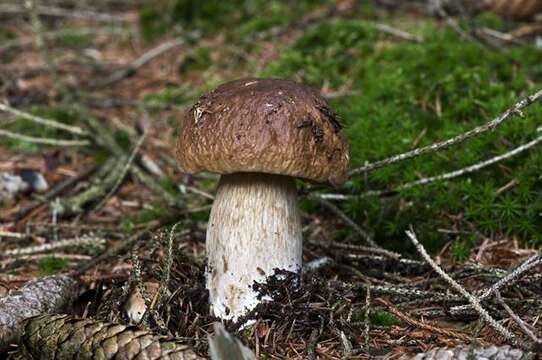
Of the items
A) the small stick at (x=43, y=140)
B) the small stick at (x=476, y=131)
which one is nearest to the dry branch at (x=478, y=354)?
the small stick at (x=476, y=131)

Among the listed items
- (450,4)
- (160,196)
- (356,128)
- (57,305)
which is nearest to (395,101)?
(356,128)

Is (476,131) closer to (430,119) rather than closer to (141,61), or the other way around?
(430,119)

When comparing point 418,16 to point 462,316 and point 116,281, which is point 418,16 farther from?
point 116,281

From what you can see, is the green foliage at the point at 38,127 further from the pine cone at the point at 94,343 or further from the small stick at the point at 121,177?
the pine cone at the point at 94,343

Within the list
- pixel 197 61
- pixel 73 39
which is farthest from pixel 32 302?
pixel 73 39

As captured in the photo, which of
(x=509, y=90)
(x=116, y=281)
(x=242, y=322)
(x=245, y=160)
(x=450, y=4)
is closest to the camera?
(x=245, y=160)

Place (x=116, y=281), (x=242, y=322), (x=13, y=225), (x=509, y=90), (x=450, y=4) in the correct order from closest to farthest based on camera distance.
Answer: (x=242, y=322) < (x=116, y=281) < (x=13, y=225) < (x=509, y=90) < (x=450, y=4)
